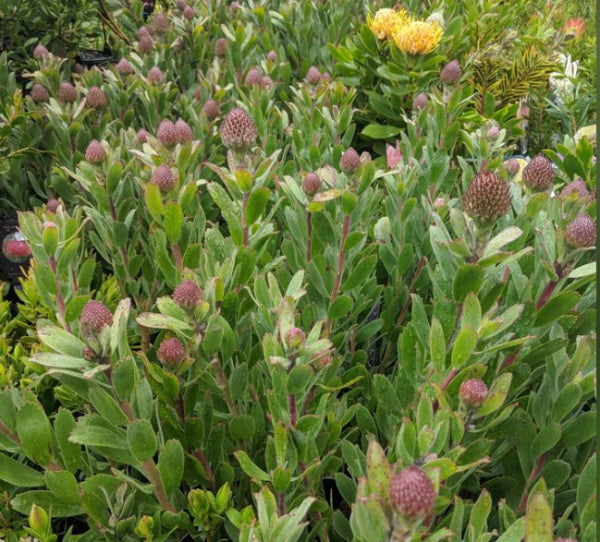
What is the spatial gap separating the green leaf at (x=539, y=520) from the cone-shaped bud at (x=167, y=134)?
1153mm

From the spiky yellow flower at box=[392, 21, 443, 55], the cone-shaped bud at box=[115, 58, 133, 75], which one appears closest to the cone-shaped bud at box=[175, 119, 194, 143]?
the cone-shaped bud at box=[115, 58, 133, 75]

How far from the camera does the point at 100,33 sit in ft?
14.2

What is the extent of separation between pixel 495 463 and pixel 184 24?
252cm

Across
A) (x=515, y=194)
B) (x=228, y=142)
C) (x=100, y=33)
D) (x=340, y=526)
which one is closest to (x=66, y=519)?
(x=340, y=526)

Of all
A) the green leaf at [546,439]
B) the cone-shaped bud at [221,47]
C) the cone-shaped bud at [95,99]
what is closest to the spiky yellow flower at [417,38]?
the cone-shaped bud at [221,47]

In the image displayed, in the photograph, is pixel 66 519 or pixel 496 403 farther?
pixel 66 519

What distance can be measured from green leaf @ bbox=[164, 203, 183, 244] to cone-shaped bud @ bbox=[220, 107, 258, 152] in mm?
176

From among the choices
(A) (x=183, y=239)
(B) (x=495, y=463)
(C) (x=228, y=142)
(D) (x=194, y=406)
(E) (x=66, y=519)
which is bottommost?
(E) (x=66, y=519)

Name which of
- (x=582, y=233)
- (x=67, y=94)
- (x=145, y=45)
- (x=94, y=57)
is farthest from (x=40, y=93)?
(x=94, y=57)

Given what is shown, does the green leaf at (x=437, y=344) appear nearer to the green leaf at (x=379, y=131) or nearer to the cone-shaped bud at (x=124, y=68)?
the green leaf at (x=379, y=131)

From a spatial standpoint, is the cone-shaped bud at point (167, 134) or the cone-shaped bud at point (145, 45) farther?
the cone-shaped bud at point (145, 45)

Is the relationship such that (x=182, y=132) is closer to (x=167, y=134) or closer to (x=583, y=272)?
(x=167, y=134)

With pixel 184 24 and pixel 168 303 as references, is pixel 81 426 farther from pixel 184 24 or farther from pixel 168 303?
pixel 184 24

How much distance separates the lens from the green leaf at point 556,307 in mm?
1048
